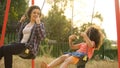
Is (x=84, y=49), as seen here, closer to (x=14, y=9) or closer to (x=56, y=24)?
(x=56, y=24)

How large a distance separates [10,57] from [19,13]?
1002 cm

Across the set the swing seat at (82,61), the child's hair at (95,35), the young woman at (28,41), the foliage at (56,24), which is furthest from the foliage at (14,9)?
the swing seat at (82,61)

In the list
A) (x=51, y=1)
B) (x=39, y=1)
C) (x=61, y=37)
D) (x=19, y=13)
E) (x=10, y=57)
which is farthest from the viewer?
(x=19, y=13)

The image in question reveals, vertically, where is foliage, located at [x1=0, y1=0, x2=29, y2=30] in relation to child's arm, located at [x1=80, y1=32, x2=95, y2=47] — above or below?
above

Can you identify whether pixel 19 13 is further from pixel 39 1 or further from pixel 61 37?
pixel 39 1

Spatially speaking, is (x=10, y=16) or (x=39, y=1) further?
(x=10, y=16)

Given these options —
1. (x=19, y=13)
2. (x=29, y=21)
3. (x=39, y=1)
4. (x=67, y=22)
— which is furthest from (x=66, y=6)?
(x=29, y=21)

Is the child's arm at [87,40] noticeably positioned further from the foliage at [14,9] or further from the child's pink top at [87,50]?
the foliage at [14,9]

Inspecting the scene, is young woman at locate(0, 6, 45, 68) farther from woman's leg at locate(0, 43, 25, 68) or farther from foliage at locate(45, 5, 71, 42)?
foliage at locate(45, 5, 71, 42)

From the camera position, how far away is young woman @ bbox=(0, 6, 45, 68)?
15.9 ft

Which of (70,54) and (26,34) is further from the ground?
(26,34)

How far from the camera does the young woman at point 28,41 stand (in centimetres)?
486

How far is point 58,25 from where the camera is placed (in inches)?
516

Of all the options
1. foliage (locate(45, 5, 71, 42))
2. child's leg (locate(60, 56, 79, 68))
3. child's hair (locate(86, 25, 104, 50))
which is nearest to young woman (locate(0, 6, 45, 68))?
child's leg (locate(60, 56, 79, 68))
